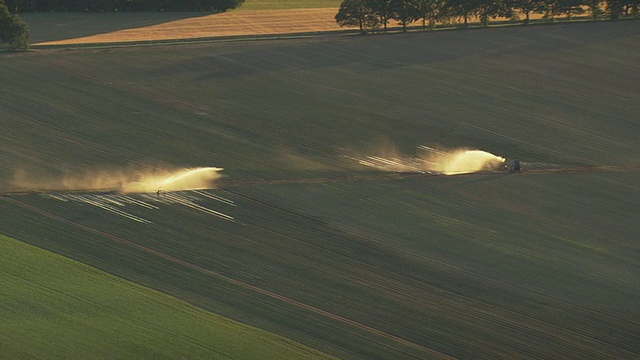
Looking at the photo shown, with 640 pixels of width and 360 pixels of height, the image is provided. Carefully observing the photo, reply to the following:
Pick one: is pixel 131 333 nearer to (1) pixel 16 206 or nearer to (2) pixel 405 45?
(1) pixel 16 206

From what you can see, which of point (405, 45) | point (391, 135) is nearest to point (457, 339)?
point (391, 135)

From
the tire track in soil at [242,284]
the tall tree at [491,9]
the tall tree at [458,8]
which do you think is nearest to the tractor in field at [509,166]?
the tire track in soil at [242,284]

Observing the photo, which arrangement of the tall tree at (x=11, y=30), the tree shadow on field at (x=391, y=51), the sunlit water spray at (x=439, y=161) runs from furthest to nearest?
the tall tree at (x=11, y=30) < the tree shadow on field at (x=391, y=51) < the sunlit water spray at (x=439, y=161)

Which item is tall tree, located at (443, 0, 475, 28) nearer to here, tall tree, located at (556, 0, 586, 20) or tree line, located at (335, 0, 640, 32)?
tree line, located at (335, 0, 640, 32)

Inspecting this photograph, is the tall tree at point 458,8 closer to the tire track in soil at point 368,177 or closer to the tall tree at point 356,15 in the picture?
the tall tree at point 356,15

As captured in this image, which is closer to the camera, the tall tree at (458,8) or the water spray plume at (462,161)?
the water spray plume at (462,161)

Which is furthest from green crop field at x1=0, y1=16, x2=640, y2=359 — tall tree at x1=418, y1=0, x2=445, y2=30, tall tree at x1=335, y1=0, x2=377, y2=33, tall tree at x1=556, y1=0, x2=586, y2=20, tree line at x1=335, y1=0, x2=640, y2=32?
tall tree at x1=556, y1=0, x2=586, y2=20
